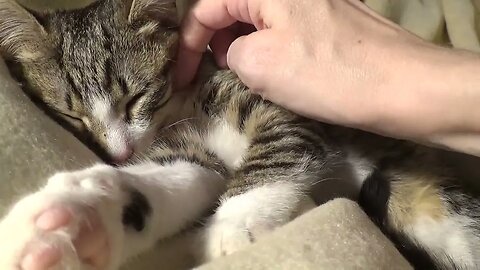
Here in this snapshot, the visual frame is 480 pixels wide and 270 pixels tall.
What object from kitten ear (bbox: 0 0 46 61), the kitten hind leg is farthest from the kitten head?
the kitten hind leg

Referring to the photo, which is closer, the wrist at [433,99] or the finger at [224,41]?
the wrist at [433,99]

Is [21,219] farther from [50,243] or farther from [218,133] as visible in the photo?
[218,133]

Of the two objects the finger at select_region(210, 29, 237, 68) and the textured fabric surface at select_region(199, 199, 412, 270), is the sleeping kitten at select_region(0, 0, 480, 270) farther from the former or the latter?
the textured fabric surface at select_region(199, 199, 412, 270)

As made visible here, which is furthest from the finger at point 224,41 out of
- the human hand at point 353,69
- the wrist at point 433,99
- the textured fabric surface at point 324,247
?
the textured fabric surface at point 324,247

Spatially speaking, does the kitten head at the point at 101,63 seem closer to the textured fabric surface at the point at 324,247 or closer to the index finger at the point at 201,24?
the index finger at the point at 201,24

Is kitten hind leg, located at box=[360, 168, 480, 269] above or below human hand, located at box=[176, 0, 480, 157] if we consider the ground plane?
below

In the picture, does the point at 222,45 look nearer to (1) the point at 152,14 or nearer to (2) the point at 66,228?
(1) the point at 152,14

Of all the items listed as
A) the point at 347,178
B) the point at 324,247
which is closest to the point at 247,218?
the point at 324,247
